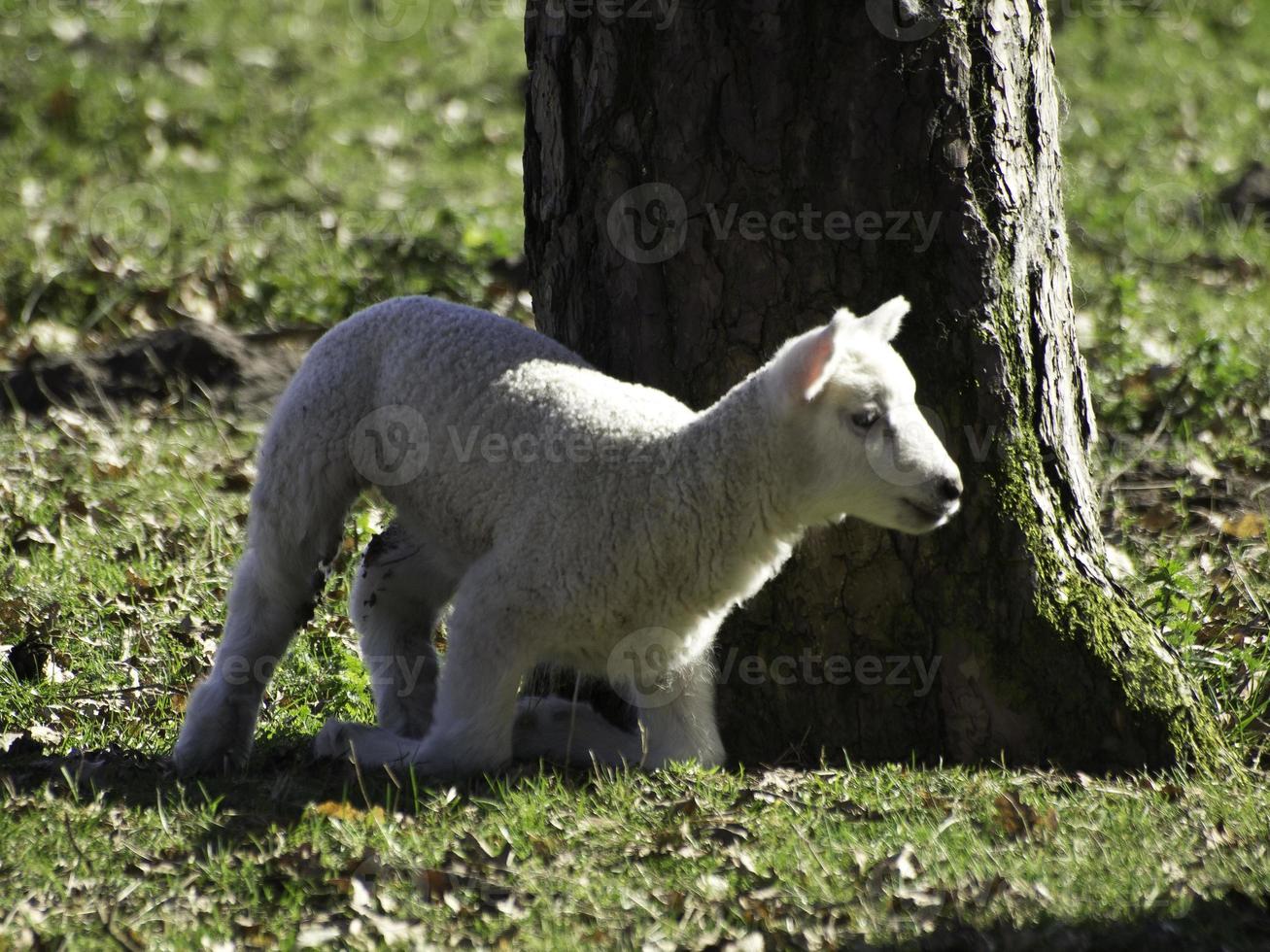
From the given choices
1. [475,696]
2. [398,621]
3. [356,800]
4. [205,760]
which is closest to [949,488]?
[475,696]

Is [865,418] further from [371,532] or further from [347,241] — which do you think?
[347,241]

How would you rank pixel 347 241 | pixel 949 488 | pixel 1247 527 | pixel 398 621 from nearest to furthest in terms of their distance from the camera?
pixel 949 488, pixel 398 621, pixel 1247 527, pixel 347 241

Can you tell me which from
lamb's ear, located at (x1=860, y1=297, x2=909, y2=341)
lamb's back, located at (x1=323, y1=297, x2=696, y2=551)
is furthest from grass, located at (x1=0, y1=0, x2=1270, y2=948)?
lamb's ear, located at (x1=860, y1=297, x2=909, y2=341)

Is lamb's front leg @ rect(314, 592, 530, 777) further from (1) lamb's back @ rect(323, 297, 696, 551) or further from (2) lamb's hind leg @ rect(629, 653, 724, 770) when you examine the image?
(2) lamb's hind leg @ rect(629, 653, 724, 770)

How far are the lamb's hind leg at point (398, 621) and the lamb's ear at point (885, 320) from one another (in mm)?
1568

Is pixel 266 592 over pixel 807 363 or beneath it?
beneath

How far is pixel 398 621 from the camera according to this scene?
471 centimetres

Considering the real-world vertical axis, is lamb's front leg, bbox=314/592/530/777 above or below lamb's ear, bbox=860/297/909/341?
below

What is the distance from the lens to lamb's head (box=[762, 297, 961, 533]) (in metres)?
3.73

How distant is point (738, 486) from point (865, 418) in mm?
385

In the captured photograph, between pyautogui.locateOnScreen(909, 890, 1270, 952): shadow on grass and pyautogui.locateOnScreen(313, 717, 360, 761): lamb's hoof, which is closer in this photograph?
pyautogui.locateOnScreen(909, 890, 1270, 952): shadow on grass

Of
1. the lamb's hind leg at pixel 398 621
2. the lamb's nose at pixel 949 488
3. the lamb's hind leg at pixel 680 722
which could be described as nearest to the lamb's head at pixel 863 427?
the lamb's nose at pixel 949 488

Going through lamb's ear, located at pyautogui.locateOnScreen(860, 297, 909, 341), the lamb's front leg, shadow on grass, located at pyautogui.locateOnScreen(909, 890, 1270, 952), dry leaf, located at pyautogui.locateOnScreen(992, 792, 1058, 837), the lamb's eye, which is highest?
lamb's ear, located at pyautogui.locateOnScreen(860, 297, 909, 341)

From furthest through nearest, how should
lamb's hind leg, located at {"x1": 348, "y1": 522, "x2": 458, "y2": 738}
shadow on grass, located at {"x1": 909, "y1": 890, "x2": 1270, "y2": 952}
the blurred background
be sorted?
the blurred background → lamb's hind leg, located at {"x1": 348, "y1": 522, "x2": 458, "y2": 738} → shadow on grass, located at {"x1": 909, "y1": 890, "x2": 1270, "y2": 952}
